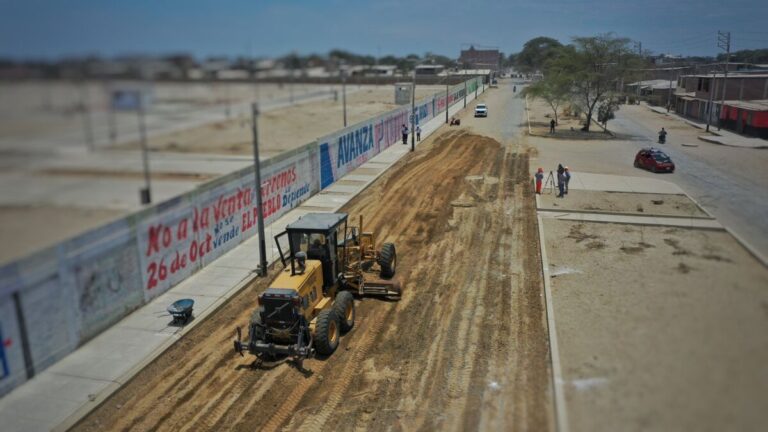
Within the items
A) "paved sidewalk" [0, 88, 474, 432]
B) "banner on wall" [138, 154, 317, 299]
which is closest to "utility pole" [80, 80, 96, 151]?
"banner on wall" [138, 154, 317, 299]

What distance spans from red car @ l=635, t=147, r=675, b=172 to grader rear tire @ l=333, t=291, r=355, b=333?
25952 mm

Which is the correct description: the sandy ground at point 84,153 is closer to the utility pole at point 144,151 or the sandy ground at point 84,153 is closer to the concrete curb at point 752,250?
the utility pole at point 144,151

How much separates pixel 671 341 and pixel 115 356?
11372mm

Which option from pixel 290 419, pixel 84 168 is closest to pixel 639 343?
pixel 290 419

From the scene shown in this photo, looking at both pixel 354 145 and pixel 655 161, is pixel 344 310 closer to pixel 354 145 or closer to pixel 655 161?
pixel 354 145

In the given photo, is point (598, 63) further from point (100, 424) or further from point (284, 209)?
point (100, 424)

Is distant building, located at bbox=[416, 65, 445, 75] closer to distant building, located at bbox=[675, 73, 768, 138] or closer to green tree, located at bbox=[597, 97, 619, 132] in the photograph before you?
distant building, located at bbox=[675, 73, 768, 138]

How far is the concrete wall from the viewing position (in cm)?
1108

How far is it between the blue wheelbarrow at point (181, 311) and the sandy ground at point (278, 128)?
4.18m

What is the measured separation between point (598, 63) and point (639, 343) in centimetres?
4914

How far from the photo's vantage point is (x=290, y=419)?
10172 mm

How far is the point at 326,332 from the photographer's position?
1184cm

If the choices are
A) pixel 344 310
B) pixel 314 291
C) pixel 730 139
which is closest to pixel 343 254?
pixel 344 310

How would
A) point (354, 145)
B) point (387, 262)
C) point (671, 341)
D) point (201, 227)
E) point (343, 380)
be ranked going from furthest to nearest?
point (354, 145) → point (201, 227) → point (387, 262) → point (343, 380) → point (671, 341)
